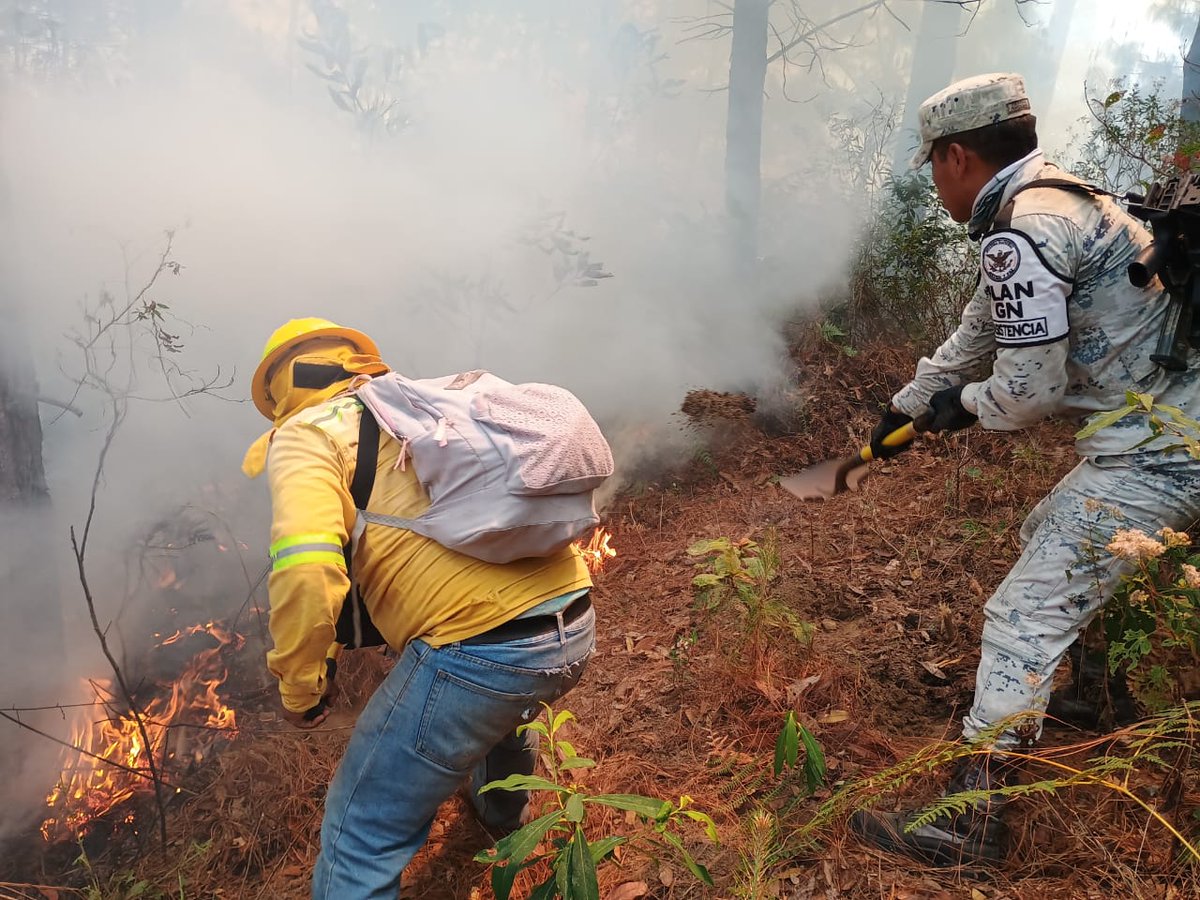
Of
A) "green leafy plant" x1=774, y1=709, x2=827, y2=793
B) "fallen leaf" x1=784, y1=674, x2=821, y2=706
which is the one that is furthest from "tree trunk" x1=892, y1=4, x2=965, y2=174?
"green leafy plant" x1=774, y1=709, x2=827, y2=793

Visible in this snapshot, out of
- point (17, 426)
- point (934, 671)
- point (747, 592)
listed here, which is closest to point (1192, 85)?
point (934, 671)

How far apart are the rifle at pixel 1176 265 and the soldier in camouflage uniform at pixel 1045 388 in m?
0.04

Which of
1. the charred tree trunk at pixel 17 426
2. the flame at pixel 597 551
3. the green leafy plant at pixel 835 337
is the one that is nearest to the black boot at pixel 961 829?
the flame at pixel 597 551

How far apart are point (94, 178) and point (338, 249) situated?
5.30 ft

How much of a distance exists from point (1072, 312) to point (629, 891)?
7.77 feet

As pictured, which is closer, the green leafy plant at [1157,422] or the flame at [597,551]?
the green leafy plant at [1157,422]

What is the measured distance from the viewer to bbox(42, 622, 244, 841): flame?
11.1 ft

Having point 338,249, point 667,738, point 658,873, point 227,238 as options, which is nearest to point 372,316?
point 338,249

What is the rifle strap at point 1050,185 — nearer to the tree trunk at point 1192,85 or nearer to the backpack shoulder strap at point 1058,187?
the backpack shoulder strap at point 1058,187

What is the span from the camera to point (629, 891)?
236 centimetres

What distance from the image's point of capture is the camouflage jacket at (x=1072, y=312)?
7.09ft

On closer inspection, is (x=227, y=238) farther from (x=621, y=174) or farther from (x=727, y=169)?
(x=727, y=169)

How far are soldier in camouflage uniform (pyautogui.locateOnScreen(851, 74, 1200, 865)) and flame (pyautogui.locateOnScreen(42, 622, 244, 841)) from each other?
3.07 m

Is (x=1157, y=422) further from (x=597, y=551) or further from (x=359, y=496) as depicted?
(x=597, y=551)
